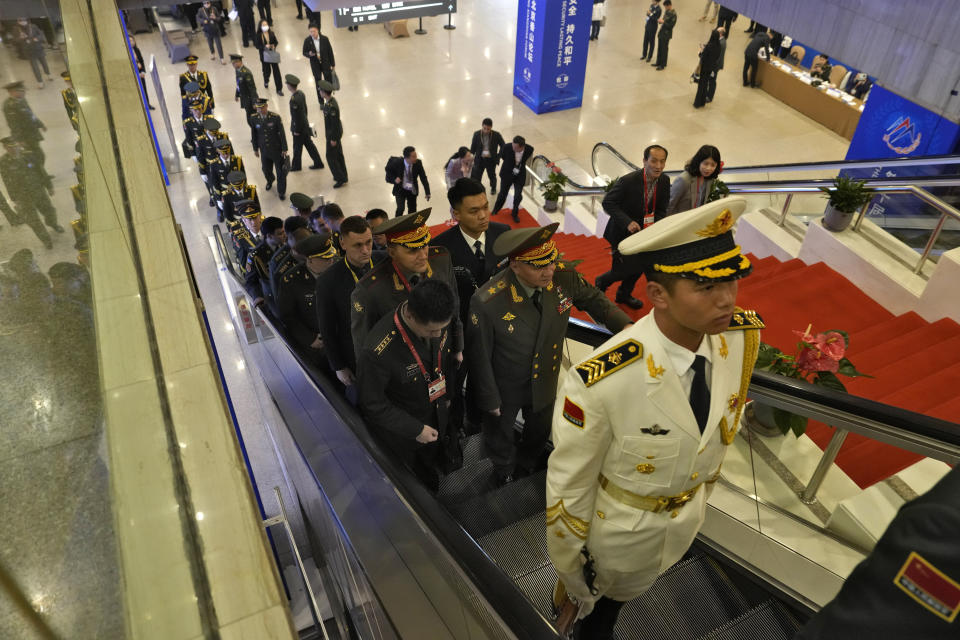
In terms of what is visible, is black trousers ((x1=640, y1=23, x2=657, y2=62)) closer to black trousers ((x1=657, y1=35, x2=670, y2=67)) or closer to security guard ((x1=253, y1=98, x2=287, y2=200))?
black trousers ((x1=657, y1=35, x2=670, y2=67))

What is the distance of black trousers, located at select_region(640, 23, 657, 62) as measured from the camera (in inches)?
538

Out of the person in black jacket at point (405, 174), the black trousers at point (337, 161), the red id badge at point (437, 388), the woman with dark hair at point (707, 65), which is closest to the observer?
the red id badge at point (437, 388)

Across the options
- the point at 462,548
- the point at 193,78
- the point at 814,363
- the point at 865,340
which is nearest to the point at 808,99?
the point at 865,340

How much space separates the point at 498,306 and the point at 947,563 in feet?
7.04

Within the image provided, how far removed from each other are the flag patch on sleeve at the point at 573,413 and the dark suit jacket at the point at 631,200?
3401mm

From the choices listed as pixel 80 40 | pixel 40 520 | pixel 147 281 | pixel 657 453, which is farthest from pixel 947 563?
pixel 80 40

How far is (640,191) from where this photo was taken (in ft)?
16.5

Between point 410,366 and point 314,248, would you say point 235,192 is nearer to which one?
point 314,248

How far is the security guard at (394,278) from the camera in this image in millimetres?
3170

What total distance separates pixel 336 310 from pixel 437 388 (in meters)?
1.05

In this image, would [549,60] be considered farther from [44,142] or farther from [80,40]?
[44,142]

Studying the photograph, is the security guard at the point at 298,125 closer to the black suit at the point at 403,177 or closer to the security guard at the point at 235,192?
the black suit at the point at 403,177

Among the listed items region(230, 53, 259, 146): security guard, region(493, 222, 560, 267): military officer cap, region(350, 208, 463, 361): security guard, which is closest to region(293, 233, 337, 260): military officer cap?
region(350, 208, 463, 361): security guard

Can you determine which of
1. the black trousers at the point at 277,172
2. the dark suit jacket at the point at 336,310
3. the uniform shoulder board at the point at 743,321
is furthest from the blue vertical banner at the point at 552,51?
the uniform shoulder board at the point at 743,321
